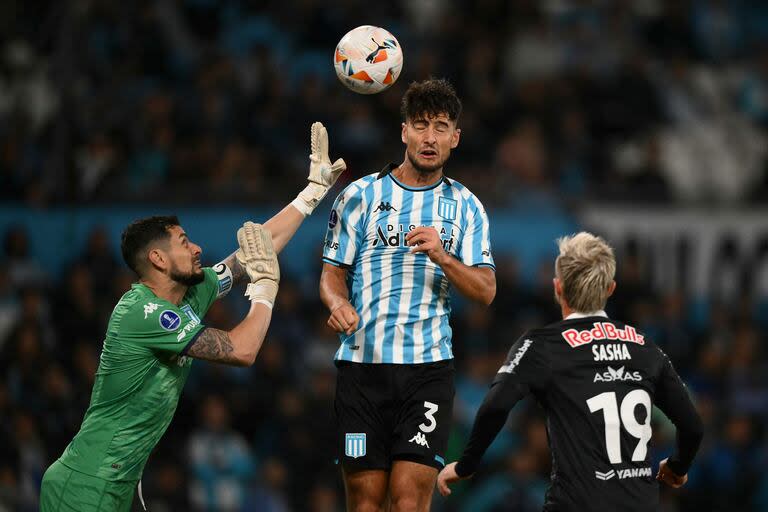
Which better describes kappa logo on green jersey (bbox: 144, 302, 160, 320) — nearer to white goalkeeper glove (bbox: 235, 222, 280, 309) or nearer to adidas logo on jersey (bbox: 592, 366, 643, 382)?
white goalkeeper glove (bbox: 235, 222, 280, 309)

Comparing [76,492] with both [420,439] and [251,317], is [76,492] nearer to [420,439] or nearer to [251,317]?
[251,317]

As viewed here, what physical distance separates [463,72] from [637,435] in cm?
1000

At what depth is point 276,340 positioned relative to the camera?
1284 centimetres

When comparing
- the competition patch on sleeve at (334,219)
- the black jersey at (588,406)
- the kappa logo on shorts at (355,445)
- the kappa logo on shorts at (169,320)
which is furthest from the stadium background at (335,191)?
the black jersey at (588,406)

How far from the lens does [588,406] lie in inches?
243

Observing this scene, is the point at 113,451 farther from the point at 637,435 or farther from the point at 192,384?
the point at 192,384

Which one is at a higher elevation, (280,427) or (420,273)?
(420,273)

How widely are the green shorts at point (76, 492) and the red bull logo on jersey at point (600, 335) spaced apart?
2709 mm

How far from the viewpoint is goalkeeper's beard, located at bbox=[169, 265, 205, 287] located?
22.8 feet

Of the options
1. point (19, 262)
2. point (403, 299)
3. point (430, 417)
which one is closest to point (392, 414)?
point (430, 417)

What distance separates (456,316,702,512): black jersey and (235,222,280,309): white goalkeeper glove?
150cm

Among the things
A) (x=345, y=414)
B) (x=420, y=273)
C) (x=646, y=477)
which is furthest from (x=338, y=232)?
(x=646, y=477)

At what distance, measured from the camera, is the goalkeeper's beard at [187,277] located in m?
6.96

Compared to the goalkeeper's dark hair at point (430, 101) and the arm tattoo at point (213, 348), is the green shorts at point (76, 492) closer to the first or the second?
the arm tattoo at point (213, 348)
